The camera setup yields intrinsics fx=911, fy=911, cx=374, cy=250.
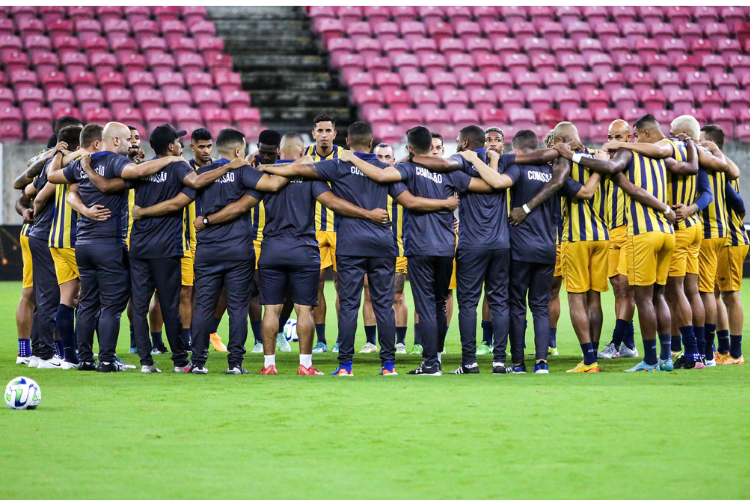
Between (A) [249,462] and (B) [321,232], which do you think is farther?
(B) [321,232]

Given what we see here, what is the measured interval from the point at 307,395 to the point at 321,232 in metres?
3.84

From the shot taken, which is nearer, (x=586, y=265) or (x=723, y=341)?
(x=586, y=265)

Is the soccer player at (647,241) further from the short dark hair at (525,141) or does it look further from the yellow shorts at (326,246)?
the yellow shorts at (326,246)

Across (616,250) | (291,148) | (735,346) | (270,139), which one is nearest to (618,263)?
(616,250)

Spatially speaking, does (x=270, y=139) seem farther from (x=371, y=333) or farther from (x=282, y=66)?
(x=282, y=66)

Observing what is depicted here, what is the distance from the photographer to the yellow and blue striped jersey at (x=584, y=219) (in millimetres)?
7938

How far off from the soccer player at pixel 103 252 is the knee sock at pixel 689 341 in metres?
4.49

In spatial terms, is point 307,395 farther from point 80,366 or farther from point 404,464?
point 80,366

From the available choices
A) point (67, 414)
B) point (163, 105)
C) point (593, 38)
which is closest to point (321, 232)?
point (67, 414)

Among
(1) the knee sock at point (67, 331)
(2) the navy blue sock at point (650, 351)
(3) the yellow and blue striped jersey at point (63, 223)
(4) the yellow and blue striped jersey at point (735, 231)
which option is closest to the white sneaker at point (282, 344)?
(1) the knee sock at point (67, 331)

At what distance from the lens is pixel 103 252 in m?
7.61

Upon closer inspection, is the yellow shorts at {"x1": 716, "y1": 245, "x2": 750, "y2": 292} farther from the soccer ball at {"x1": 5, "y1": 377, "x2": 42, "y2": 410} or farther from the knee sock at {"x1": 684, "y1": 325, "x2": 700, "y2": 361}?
the soccer ball at {"x1": 5, "y1": 377, "x2": 42, "y2": 410}

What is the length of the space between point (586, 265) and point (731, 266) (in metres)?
1.48

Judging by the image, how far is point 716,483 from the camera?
12.8 feet
